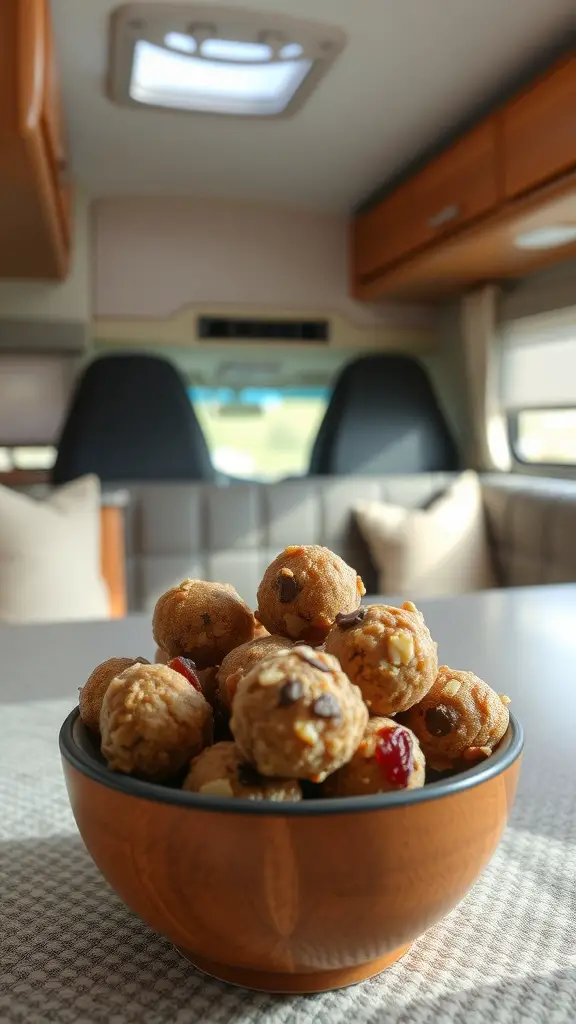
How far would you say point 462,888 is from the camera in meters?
0.36

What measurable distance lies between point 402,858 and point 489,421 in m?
3.25

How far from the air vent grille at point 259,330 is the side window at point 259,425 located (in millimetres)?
255

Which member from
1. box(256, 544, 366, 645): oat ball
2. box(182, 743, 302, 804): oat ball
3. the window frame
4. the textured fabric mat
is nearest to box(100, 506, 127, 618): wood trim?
the window frame

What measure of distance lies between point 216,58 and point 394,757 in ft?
7.53

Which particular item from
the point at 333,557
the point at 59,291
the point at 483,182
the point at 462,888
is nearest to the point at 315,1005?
the point at 462,888

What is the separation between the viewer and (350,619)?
406 mm

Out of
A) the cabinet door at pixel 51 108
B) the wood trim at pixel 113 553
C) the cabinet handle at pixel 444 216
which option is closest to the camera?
the cabinet door at pixel 51 108

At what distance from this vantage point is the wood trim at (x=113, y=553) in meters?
2.45

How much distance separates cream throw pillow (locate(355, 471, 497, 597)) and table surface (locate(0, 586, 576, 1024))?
1.95 metres

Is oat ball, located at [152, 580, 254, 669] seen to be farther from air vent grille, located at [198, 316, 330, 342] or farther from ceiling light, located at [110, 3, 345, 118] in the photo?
air vent grille, located at [198, 316, 330, 342]

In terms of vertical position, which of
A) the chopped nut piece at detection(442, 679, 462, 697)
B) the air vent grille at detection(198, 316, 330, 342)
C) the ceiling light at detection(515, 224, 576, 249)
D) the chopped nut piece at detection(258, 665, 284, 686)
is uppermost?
the ceiling light at detection(515, 224, 576, 249)

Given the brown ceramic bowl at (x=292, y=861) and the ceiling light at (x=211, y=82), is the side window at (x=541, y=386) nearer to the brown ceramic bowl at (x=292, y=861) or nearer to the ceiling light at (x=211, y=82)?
the ceiling light at (x=211, y=82)

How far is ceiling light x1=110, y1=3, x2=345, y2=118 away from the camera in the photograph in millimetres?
1988

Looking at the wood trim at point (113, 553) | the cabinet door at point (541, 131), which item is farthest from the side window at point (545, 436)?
the wood trim at point (113, 553)
